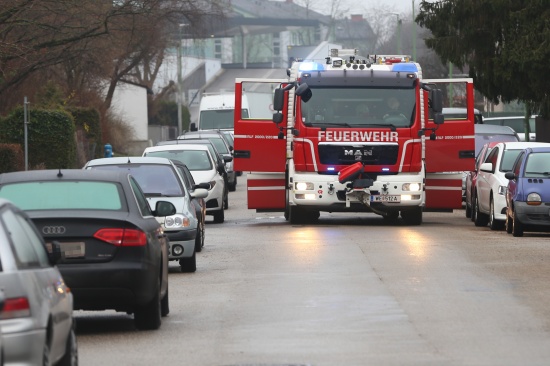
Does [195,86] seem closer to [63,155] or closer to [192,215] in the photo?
[63,155]

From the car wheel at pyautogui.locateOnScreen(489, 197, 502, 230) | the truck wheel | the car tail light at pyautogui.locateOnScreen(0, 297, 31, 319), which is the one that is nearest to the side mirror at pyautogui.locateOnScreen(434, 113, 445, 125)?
the car wheel at pyautogui.locateOnScreen(489, 197, 502, 230)

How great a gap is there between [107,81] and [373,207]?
48.0m

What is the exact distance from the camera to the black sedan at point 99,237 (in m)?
12.1

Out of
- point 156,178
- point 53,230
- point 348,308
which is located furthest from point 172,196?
point 53,230

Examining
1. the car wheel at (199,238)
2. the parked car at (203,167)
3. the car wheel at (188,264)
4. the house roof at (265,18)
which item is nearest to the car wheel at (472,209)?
the parked car at (203,167)

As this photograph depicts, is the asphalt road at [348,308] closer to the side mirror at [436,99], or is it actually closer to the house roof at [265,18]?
the side mirror at [436,99]

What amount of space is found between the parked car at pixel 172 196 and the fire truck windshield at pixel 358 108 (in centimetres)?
594

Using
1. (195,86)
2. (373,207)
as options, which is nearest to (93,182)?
(373,207)

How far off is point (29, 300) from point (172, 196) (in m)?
11.3

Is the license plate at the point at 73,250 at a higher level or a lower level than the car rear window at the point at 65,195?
lower

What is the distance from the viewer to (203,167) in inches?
1231

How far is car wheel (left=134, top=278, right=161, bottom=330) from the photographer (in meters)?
12.6

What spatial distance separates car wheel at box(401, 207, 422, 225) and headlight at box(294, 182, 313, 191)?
2.22m

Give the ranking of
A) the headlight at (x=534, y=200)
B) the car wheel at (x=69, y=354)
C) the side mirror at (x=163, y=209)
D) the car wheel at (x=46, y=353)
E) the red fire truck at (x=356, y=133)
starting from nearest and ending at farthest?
1. the car wheel at (x=46, y=353)
2. the car wheel at (x=69, y=354)
3. the side mirror at (x=163, y=209)
4. the headlight at (x=534, y=200)
5. the red fire truck at (x=356, y=133)
